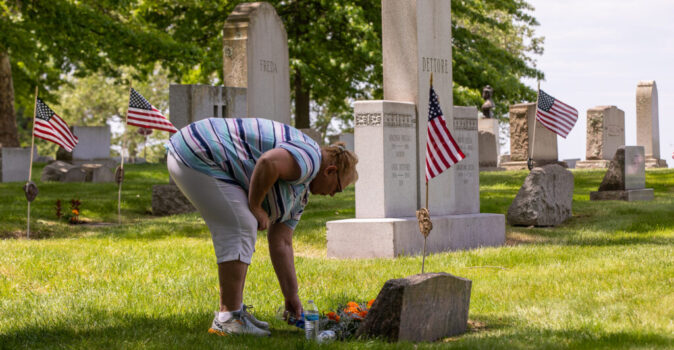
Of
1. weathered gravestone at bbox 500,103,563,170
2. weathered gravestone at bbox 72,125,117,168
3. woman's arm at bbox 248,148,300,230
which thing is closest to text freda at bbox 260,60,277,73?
weathered gravestone at bbox 500,103,563,170

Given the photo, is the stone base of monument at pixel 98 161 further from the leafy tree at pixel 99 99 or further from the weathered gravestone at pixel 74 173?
the leafy tree at pixel 99 99

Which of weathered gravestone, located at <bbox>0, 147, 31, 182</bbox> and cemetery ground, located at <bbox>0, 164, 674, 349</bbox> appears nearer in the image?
cemetery ground, located at <bbox>0, 164, 674, 349</bbox>

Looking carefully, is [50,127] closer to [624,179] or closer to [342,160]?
[342,160]

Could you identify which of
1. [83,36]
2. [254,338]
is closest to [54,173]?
[83,36]

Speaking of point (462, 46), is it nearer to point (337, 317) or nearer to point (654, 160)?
point (654, 160)

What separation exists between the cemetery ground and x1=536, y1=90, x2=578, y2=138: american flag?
3248 millimetres

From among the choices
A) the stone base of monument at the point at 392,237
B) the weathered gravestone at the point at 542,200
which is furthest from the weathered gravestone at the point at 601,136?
the stone base of monument at the point at 392,237

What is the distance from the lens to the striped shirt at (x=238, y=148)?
15.5 ft

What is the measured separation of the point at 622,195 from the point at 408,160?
8206 millimetres

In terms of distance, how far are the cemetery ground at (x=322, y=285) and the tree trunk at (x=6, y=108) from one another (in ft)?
56.8

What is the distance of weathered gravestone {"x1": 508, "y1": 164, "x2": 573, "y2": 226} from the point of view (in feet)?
40.7

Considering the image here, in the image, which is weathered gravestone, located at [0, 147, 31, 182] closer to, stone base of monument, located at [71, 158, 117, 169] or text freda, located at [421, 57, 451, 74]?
stone base of monument, located at [71, 158, 117, 169]

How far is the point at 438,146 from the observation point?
23.8 ft

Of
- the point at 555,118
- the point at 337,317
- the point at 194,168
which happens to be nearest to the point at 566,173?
the point at 555,118
